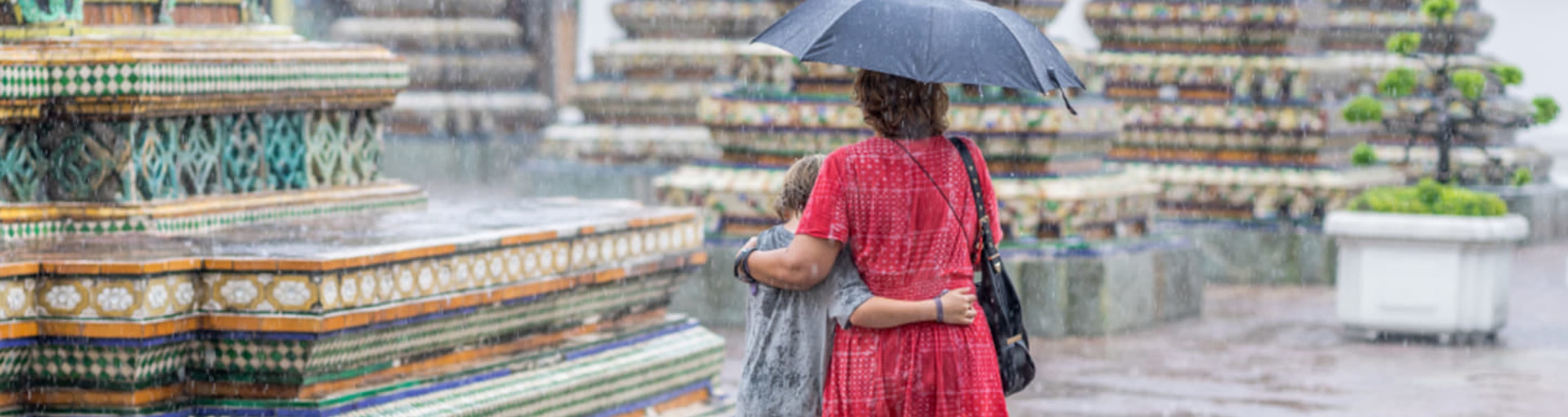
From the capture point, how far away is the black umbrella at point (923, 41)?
5.14 meters

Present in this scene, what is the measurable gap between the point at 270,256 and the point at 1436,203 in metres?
6.90

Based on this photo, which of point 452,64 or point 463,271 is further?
point 452,64

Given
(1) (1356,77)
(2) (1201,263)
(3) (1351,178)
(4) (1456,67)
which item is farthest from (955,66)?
(1) (1356,77)

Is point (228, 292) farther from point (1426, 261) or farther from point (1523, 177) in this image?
point (1523, 177)

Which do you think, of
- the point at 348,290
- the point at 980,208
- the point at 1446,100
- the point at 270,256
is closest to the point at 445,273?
the point at 348,290

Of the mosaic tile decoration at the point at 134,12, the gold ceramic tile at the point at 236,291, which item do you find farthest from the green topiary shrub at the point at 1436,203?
the gold ceramic tile at the point at 236,291

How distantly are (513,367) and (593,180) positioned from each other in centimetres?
990

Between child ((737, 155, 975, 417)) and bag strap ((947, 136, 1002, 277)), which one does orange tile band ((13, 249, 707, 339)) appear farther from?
bag strap ((947, 136, 1002, 277))

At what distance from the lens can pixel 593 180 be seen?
55.7 ft

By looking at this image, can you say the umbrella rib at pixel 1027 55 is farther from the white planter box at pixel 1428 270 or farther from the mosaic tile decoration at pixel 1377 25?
the mosaic tile decoration at pixel 1377 25

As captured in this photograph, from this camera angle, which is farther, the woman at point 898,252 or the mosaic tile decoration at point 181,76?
the mosaic tile decoration at point 181,76

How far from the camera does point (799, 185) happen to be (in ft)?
17.8

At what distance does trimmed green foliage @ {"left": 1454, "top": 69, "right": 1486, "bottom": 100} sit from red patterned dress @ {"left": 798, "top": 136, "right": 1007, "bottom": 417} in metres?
7.42

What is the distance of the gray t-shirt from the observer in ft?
17.5
